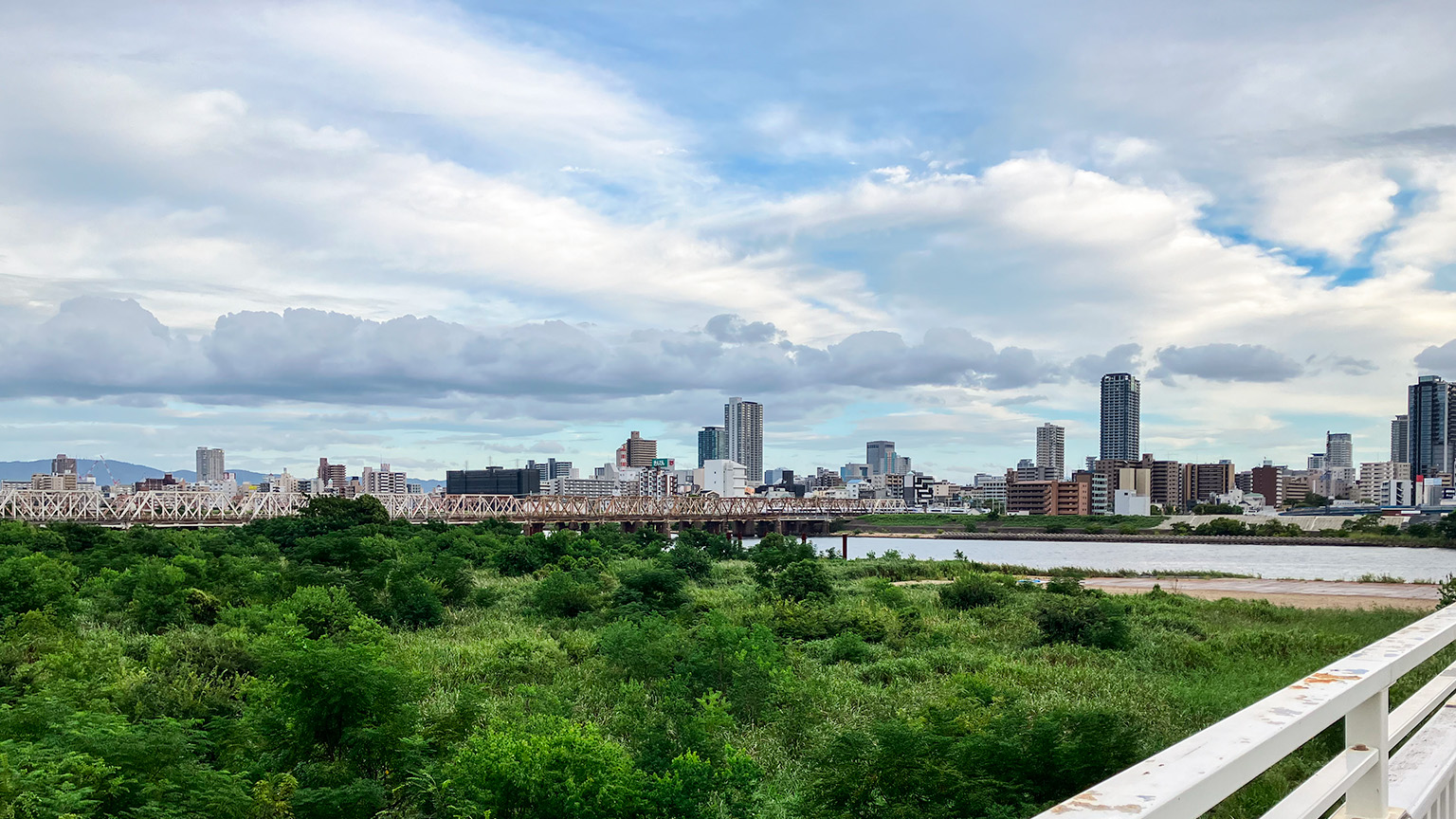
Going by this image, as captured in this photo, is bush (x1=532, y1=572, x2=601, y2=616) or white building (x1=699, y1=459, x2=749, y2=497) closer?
bush (x1=532, y1=572, x2=601, y2=616)

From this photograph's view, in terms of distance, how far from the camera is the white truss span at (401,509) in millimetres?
76250

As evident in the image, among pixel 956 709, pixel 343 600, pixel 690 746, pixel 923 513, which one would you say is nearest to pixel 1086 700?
pixel 956 709

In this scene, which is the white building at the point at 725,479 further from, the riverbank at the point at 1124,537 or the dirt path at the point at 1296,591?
the dirt path at the point at 1296,591

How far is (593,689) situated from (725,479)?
165 meters

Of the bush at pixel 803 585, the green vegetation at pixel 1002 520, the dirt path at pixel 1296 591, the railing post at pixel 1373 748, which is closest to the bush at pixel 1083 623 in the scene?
the bush at pixel 803 585

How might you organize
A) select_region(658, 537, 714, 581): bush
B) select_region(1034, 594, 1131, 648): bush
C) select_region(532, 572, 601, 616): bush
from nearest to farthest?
1. select_region(1034, 594, 1131, 648): bush
2. select_region(532, 572, 601, 616): bush
3. select_region(658, 537, 714, 581): bush

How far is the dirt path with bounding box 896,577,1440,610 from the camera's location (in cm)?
3108

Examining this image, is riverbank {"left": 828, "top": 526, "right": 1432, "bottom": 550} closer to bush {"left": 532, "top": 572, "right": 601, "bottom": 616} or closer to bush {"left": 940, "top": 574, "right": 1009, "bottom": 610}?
bush {"left": 940, "top": 574, "right": 1009, "bottom": 610}

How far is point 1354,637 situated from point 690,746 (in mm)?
17333

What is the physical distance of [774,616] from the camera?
76.6ft

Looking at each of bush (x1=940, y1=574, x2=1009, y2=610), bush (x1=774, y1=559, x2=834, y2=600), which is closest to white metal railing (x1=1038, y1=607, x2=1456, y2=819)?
bush (x1=774, y1=559, x2=834, y2=600)

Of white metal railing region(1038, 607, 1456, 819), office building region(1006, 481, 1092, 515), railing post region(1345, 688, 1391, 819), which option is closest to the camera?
white metal railing region(1038, 607, 1456, 819)

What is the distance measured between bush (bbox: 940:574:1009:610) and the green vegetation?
118343mm

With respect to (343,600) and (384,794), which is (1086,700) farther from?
(343,600)
